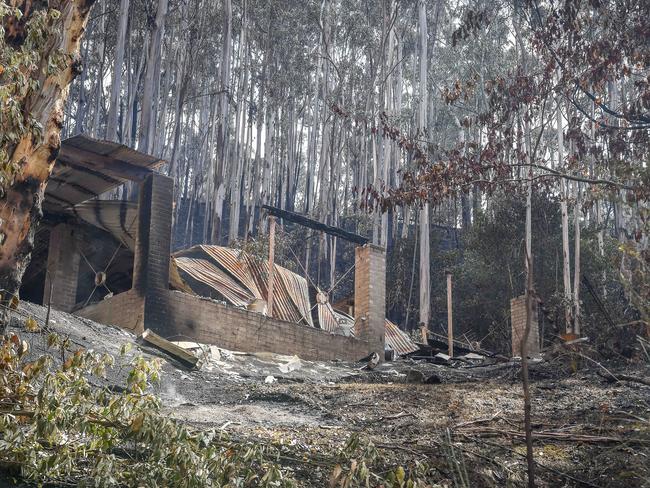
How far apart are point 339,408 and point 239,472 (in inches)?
138

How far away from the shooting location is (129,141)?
27.3 m

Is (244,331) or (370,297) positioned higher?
(370,297)

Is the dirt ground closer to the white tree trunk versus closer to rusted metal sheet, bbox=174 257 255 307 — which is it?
rusted metal sheet, bbox=174 257 255 307

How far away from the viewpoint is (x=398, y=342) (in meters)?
17.3

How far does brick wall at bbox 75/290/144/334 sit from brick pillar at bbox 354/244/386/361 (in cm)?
457

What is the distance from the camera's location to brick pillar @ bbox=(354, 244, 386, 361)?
14656 mm

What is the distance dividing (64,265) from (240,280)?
130 inches

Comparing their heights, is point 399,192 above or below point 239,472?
above

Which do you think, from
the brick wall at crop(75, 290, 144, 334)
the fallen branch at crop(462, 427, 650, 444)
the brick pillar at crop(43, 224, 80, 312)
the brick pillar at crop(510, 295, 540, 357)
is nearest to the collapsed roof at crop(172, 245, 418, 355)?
the brick pillar at crop(43, 224, 80, 312)

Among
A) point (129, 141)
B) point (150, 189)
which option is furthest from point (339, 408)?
point (129, 141)

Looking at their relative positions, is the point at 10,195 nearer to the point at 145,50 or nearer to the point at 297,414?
the point at 297,414

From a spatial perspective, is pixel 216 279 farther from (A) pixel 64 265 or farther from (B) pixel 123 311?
(B) pixel 123 311

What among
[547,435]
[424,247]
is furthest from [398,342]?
[547,435]

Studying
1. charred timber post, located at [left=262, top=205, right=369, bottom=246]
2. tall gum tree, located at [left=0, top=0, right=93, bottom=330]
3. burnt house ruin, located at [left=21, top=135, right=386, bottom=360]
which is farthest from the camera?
charred timber post, located at [left=262, top=205, right=369, bottom=246]
